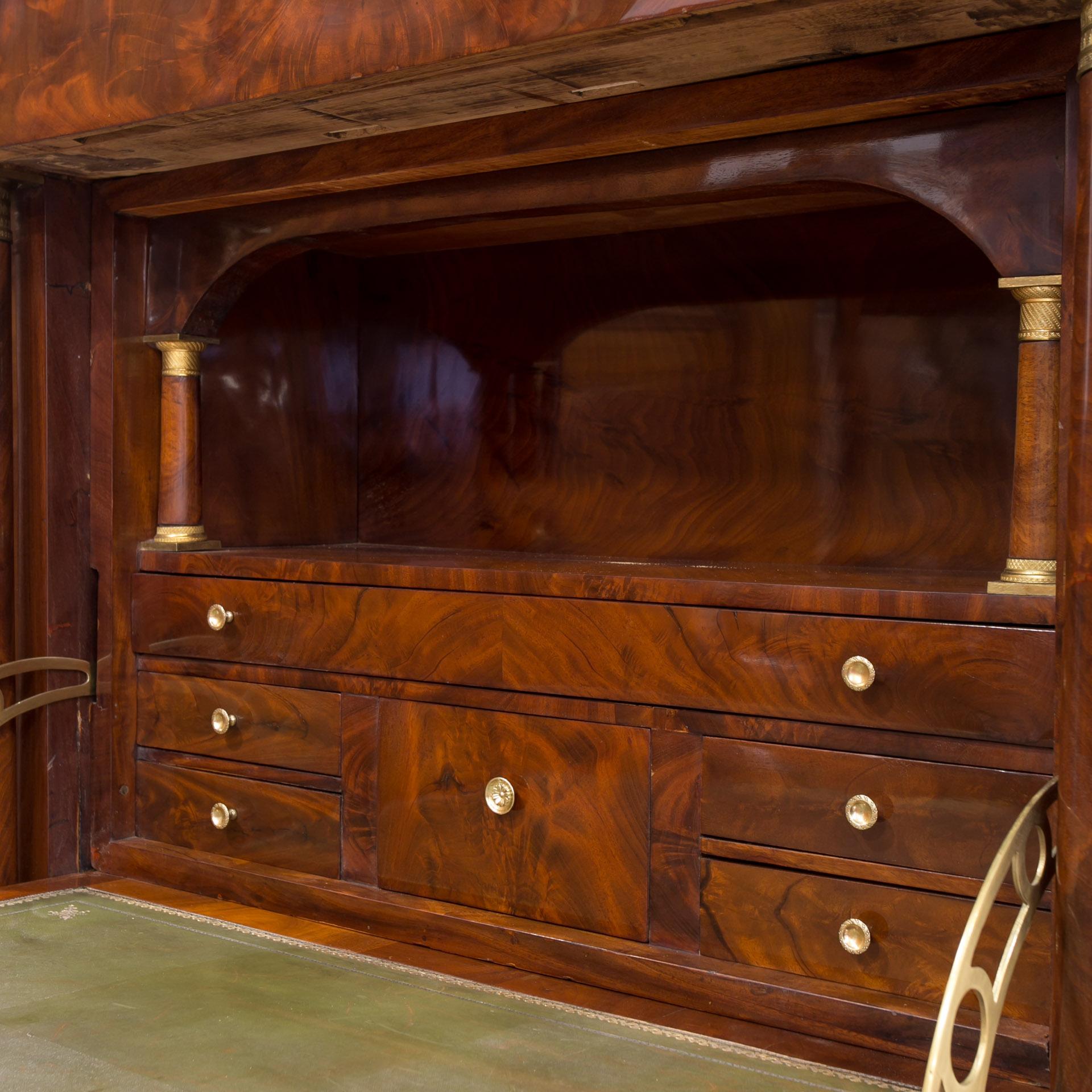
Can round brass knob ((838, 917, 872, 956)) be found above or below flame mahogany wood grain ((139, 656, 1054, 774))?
below

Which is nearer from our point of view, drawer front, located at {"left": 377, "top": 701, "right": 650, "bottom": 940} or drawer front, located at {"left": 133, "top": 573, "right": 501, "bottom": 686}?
drawer front, located at {"left": 377, "top": 701, "right": 650, "bottom": 940}

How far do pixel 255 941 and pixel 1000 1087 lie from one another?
1.13 meters

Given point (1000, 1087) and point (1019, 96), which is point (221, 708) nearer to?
point (1000, 1087)

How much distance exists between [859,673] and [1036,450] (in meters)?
0.36

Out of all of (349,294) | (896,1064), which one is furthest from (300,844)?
(349,294)

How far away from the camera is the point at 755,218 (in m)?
2.37

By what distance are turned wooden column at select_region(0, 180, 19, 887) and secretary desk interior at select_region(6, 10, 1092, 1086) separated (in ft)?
0.34

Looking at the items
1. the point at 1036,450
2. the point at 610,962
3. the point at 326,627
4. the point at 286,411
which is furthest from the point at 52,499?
the point at 1036,450

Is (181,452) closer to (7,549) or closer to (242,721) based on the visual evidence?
(7,549)

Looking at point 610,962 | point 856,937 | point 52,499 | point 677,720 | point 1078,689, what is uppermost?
point 52,499

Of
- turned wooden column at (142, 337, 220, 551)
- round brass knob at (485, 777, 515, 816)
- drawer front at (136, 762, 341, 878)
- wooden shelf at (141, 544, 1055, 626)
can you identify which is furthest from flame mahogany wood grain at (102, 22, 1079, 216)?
drawer front at (136, 762, 341, 878)

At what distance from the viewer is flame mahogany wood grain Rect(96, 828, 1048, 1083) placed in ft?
5.41

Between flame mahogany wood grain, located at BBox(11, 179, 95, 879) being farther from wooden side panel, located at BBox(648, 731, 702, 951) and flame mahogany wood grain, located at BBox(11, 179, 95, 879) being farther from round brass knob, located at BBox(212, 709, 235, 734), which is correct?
wooden side panel, located at BBox(648, 731, 702, 951)

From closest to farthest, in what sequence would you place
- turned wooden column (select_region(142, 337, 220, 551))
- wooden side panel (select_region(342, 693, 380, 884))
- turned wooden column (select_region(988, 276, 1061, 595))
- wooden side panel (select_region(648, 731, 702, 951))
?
turned wooden column (select_region(988, 276, 1061, 595)), wooden side panel (select_region(648, 731, 702, 951)), wooden side panel (select_region(342, 693, 380, 884)), turned wooden column (select_region(142, 337, 220, 551))
